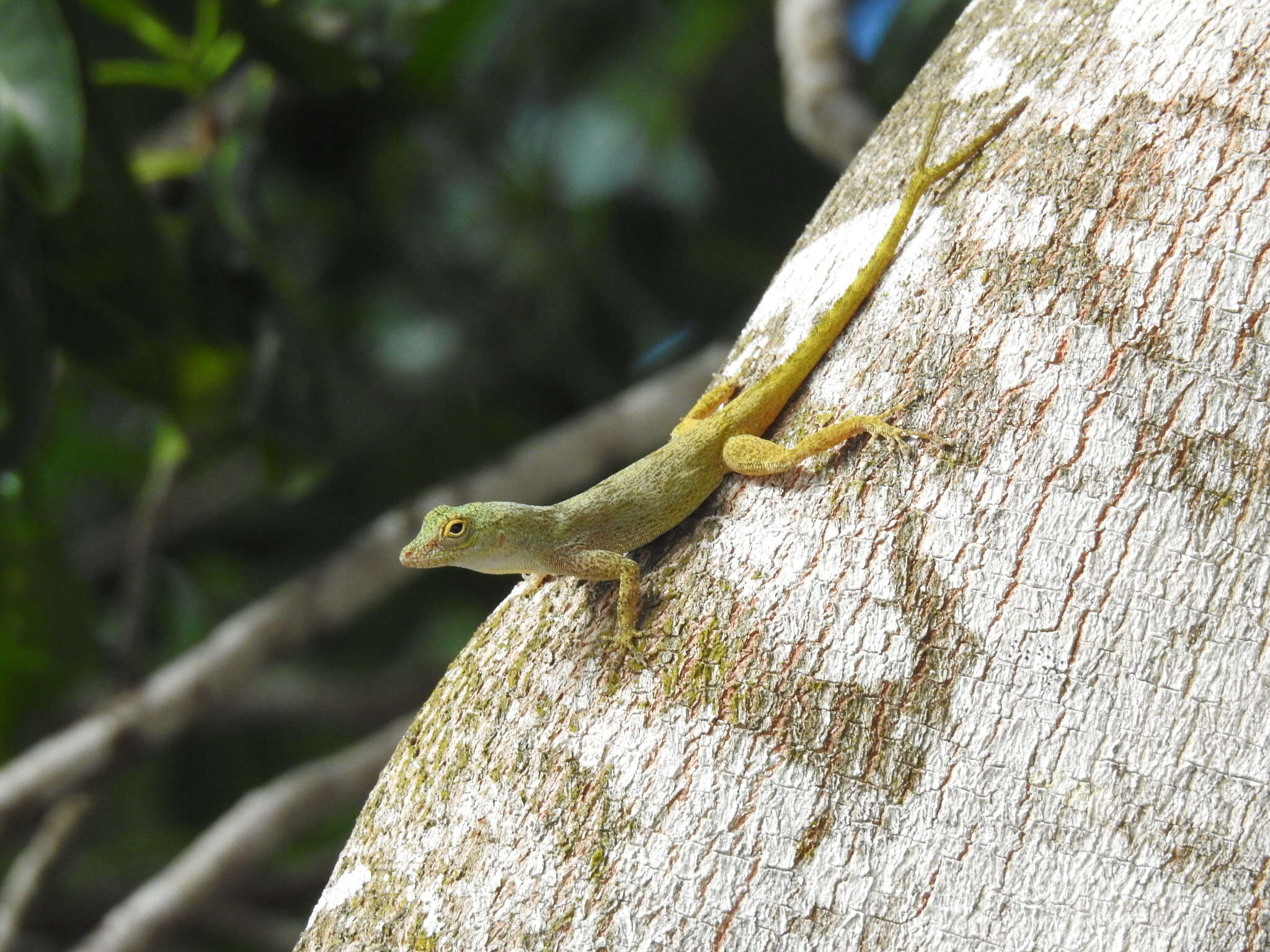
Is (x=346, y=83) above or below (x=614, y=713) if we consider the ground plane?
above

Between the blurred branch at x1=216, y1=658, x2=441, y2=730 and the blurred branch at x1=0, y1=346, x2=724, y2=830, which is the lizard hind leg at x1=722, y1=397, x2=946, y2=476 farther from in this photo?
the blurred branch at x1=216, y1=658, x2=441, y2=730

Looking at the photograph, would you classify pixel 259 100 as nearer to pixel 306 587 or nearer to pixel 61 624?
pixel 306 587

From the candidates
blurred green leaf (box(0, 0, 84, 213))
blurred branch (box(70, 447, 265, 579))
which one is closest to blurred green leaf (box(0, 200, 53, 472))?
blurred green leaf (box(0, 0, 84, 213))

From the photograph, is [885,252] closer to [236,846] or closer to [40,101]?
[40,101]

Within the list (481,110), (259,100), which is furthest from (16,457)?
(481,110)

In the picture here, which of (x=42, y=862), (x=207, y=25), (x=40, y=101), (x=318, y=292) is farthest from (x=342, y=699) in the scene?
→ (x=40, y=101)

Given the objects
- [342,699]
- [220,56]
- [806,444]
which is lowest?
[342,699]

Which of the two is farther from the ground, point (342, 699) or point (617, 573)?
point (617, 573)
